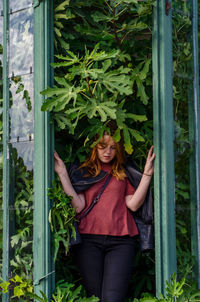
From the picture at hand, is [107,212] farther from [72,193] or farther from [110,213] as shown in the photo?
[72,193]

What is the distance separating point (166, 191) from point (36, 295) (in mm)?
1136

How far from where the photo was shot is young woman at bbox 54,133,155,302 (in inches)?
177

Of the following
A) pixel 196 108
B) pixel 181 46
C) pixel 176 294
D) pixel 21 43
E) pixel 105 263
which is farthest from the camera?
pixel 196 108

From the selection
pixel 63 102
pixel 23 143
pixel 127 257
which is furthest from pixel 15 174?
pixel 127 257

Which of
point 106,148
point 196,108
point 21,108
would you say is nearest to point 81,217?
point 106,148

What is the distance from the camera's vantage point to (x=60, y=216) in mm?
4430

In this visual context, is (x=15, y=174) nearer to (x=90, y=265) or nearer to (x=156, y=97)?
(x=90, y=265)

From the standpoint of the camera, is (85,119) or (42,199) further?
(85,119)

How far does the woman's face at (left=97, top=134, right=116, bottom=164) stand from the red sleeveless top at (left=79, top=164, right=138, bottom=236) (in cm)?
13

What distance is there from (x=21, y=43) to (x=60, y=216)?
1.31 metres

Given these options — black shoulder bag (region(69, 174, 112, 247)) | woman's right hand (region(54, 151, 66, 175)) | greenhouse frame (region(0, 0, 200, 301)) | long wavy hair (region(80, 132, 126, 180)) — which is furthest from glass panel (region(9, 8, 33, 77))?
black shoulder bag (region(69, 174, 112, 247))

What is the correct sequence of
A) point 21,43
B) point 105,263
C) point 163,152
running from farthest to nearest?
1. point 21,43
2. point 105,263
3. point 163,152

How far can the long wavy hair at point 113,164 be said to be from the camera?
4750 mm

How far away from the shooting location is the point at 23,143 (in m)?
4.56
